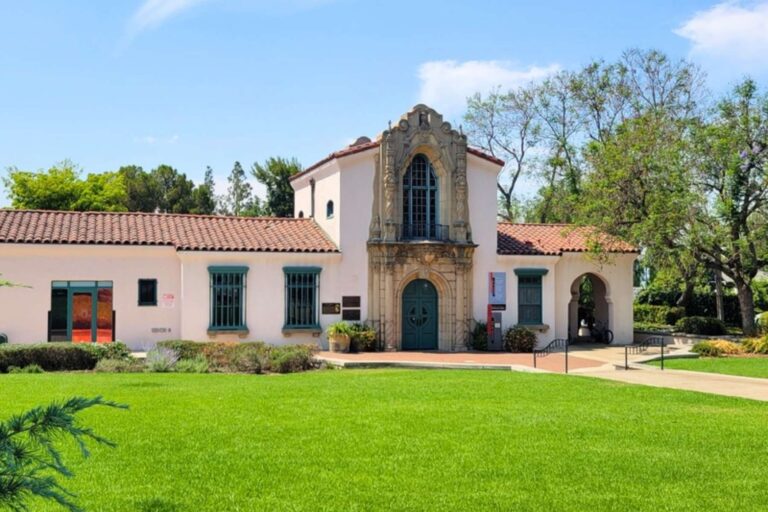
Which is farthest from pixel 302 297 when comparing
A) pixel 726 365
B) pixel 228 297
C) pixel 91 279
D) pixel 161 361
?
pixel 726 365

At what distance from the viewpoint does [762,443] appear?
34.3 ft

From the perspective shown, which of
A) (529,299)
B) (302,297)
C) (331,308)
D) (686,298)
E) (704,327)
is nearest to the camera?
(302,297)

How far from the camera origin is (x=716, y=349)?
25.3 m

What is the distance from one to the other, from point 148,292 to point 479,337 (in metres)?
11.2

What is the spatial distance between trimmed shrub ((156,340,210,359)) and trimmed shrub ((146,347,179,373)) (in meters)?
0.59

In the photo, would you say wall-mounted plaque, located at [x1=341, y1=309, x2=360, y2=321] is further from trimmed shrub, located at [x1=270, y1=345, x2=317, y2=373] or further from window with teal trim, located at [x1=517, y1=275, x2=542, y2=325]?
window with teal trim, located at [x1=517, y1=275, x2=542, y2=325]

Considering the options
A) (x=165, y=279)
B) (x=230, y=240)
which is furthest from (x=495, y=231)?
(x=165, y=279)

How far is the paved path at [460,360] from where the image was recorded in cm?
2210

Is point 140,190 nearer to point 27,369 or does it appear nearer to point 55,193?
point 55,193

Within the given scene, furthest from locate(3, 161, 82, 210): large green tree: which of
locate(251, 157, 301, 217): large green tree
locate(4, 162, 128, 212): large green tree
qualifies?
locate(251, 157, 301, 217): large green tree

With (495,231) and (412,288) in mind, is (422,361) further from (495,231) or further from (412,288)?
(495,231)

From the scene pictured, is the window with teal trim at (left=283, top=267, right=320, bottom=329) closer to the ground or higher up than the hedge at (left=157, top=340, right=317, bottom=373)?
higher up

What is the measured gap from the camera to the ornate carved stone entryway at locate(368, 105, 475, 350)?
88.6ft

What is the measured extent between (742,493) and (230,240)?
813 inches
